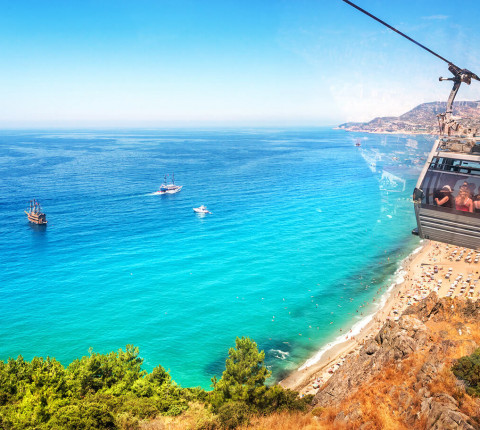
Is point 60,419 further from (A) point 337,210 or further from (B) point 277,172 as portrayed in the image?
(B) point 277,172

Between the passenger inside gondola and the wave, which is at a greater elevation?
the passenger inside gondola

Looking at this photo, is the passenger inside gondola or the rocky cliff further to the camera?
the rocky cliff

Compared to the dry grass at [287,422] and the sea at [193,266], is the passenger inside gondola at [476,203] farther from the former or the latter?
the sea at [193,266]

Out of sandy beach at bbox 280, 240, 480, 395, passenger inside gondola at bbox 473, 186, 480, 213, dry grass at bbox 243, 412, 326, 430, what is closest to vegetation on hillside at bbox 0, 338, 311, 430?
dry grass at bbox 243, 412, 326, 430

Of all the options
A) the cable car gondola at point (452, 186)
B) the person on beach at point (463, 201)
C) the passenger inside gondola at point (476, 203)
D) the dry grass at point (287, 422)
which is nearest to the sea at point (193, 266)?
the dry grass at point (287, 422)

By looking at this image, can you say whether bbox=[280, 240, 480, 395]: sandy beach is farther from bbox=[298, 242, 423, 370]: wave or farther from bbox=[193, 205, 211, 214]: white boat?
bbox=[193, 205, 211, 214]: white boat
